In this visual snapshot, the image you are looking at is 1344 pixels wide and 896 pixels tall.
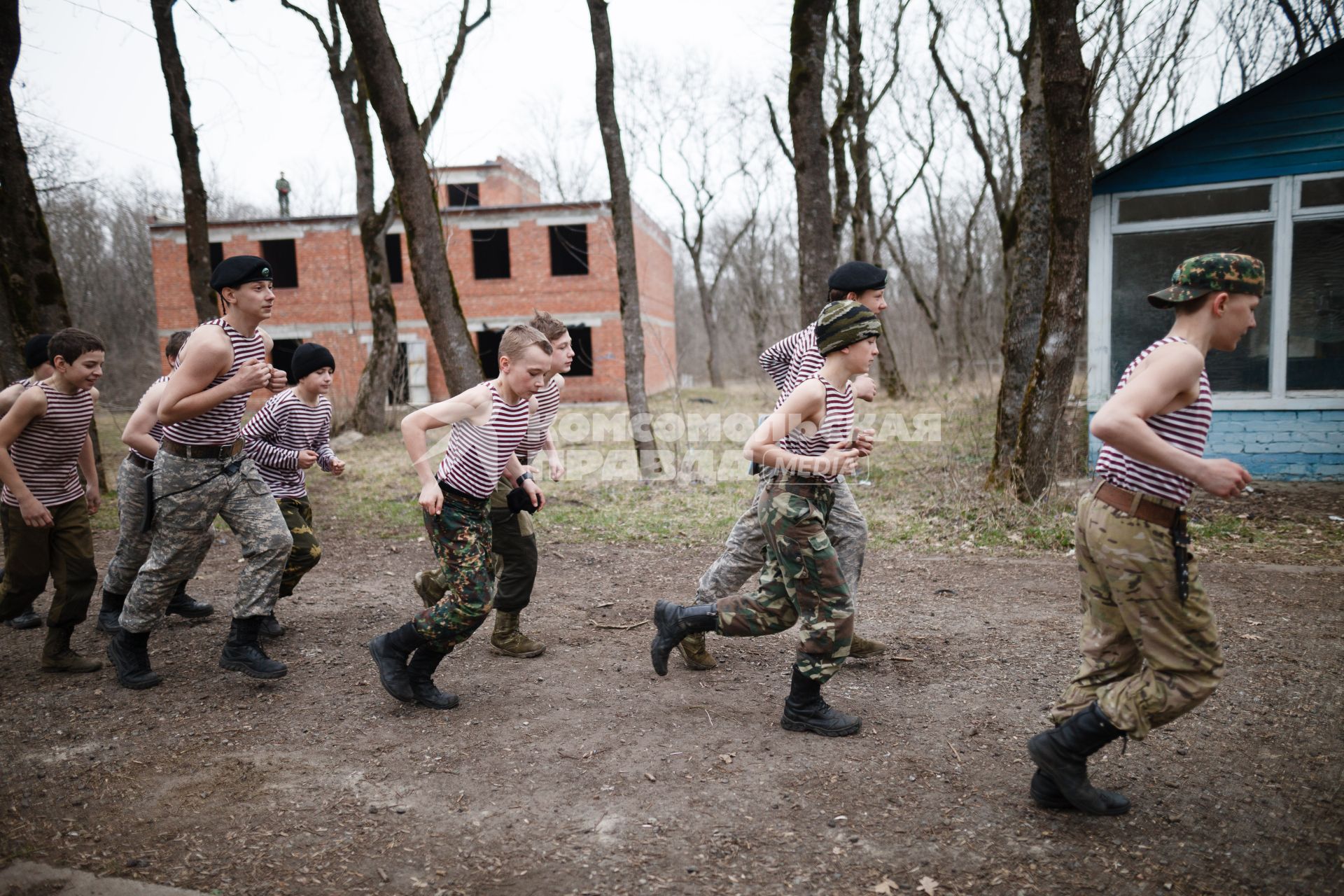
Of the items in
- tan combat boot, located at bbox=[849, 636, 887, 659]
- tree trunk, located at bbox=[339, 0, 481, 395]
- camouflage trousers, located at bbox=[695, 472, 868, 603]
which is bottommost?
tan combat boot, located at bbox=[849, 636, 887, 659]

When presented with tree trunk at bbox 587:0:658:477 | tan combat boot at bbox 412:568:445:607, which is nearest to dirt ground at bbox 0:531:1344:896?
tan combat boot at bbox 412:568:445:607

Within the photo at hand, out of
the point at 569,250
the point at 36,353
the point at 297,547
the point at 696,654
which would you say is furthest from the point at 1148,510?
the point at 569,250

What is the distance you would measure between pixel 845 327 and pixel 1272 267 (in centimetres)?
851

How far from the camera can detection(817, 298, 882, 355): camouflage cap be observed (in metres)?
3.44

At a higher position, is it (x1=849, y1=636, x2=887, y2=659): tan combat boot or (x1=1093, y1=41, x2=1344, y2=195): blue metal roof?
(x1=1093, y1=41, x2=1344, y2=195): blue metal roof

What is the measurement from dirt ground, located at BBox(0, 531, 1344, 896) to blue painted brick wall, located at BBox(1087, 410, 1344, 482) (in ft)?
15.9

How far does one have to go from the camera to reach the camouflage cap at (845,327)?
344cm

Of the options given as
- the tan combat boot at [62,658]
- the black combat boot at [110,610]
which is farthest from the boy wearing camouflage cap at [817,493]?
the black combat boot at [110,610]

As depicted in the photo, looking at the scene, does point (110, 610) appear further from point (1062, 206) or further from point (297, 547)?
point (1062, 206)

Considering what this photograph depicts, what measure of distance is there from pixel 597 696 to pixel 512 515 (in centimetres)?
109

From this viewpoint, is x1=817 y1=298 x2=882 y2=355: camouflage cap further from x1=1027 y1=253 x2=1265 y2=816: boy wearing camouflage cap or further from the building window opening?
the building window opening

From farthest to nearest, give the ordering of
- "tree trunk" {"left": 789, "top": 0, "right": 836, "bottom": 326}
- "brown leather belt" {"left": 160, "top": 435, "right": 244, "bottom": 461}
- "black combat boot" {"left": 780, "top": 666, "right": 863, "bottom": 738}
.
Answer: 1. "tree trunk" {"left": 789, "top": 0, "right": 836, "bottom": 326}
2. "brown leather belt" {"left": 160, "top": 435, "right": 244, "bottom": 461}
3. "black combat boot" {"left": 780, "top": 666, "right": 863, "bottom": 738}

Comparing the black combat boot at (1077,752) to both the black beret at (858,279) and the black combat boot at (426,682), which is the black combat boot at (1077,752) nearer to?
the black beret at (858,279)

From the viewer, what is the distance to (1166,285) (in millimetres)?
9711
